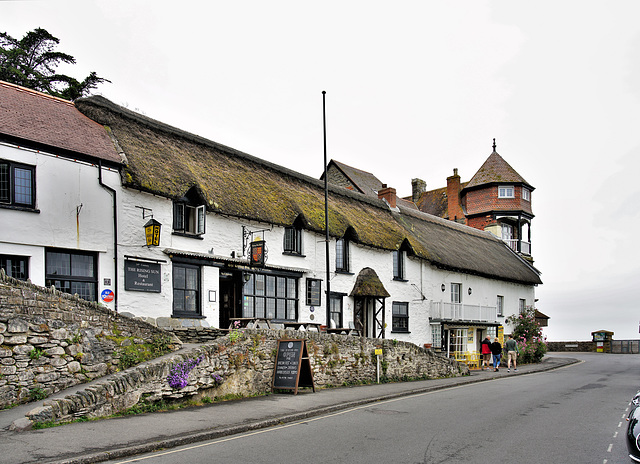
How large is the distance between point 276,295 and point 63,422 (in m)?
12.0

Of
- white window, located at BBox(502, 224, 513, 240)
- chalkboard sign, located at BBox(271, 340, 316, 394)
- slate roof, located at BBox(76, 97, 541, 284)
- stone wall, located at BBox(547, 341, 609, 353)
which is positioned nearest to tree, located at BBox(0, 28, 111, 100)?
slate roof, located at BBox(76, 97, 541, 284)

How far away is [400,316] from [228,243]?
40.2ft

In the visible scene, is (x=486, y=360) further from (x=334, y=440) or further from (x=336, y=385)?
(x=334, y=440)

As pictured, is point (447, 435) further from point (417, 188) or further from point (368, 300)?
point (417, 188)

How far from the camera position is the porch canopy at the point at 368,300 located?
2555 centimetres

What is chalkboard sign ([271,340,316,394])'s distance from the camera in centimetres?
1552

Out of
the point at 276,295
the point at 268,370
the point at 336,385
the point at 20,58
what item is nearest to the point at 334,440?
the point at 268,370

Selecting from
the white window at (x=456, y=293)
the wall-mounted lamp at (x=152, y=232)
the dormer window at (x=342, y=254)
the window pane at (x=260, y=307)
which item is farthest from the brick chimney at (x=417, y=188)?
the wall-mounted lamp at (x=152, y=232)

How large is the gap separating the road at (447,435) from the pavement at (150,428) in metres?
0.31

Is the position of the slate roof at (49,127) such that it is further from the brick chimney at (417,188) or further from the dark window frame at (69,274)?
the brick chimney at (417,188)

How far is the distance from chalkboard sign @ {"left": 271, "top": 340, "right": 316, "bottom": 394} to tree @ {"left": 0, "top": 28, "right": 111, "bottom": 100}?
84.5ft

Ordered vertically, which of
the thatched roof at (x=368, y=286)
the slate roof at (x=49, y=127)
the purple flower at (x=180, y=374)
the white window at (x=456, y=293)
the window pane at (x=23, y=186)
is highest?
the slate roof at (x=49, y=127)

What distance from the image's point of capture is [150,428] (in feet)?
33.2

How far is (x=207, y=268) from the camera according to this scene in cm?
1886
